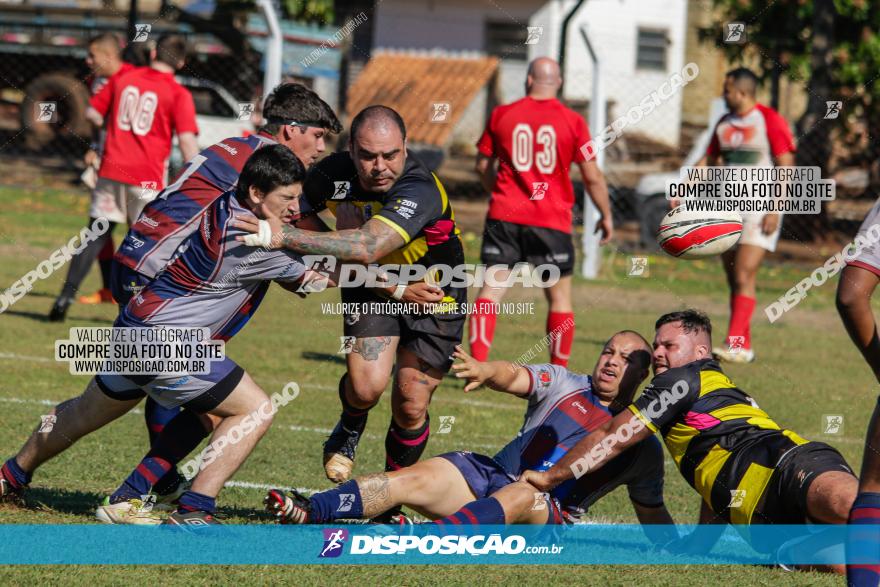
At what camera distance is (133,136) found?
11930mm

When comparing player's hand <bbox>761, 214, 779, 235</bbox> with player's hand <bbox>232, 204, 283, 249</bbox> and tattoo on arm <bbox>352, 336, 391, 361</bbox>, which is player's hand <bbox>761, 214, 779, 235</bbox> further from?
player's hand <bbox>232, 204, 283, 249</bbox>

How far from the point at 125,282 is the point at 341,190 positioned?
47.4 inches

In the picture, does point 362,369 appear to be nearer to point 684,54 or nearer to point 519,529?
point 519,529

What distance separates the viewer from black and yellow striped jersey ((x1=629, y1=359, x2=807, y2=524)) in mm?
5598

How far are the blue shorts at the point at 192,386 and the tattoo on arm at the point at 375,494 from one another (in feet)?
2.35

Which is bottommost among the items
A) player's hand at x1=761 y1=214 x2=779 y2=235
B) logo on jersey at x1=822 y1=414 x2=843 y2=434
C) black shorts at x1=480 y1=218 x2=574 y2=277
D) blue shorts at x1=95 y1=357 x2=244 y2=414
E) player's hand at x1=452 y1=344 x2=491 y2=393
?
logo on jersey at x1=822 y1=414 x2=843 y2=434

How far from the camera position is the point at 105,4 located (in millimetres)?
29047

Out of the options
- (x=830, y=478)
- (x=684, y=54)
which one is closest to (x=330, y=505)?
(x=830, y=478)

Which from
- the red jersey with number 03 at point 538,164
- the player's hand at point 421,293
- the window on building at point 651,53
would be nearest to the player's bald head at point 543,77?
the red jersey with number 03 at point 538,164

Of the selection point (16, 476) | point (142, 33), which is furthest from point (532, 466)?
point (142, 33)

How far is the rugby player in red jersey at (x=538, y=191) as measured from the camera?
33.4 ft

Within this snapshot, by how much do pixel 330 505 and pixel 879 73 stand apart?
17917 mm

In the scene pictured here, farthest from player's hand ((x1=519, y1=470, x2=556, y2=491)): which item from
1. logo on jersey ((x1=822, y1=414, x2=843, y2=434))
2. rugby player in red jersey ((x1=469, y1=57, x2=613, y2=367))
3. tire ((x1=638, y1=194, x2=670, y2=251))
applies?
tire ((x1=638, y1=194, x2=670, y2=251))

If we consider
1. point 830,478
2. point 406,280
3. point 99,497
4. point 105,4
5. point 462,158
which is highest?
point 105,4
